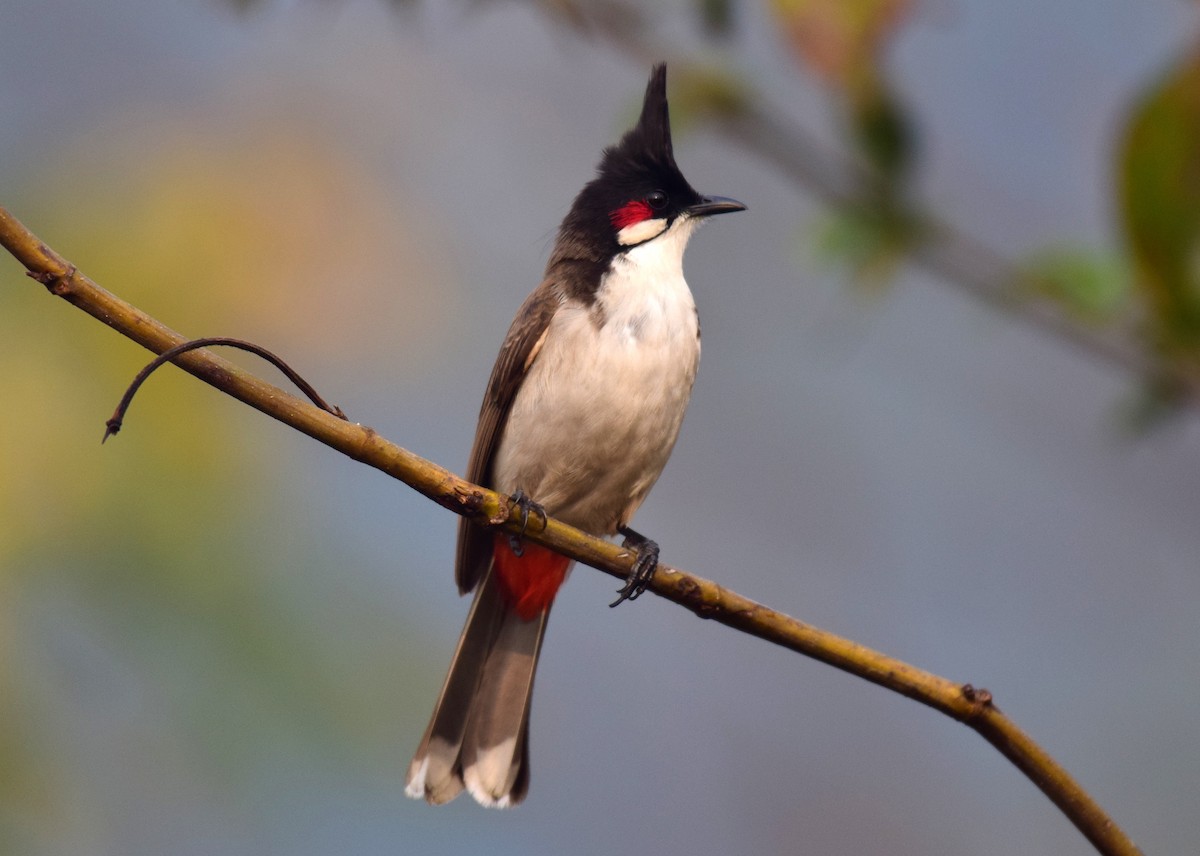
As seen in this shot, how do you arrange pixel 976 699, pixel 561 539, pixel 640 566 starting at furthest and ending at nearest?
1. pixel 640 566
2. pixel 561 539
3. pixel 976 699

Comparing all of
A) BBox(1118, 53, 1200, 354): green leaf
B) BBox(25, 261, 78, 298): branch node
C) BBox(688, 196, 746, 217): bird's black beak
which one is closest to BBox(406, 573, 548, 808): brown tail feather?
BBox(688, 196, 746, 217): bird's black beak

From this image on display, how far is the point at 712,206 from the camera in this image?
316 cm

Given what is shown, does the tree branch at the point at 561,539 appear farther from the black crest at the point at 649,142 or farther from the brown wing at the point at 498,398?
the black crest at the point at 649,142

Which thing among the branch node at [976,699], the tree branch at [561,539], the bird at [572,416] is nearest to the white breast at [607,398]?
the bird at [572,416]

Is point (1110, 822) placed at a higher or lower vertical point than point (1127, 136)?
lower

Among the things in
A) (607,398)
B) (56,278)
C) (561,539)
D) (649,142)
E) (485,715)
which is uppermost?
(649,142)

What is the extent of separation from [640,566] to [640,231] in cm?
108

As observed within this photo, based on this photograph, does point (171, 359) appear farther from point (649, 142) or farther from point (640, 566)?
point (649, 142)

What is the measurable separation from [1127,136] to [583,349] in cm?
167

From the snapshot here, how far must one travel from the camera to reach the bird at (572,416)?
9.33 feet

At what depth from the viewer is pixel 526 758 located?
304cm

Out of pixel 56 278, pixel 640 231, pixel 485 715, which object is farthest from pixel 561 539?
pixel 640 231

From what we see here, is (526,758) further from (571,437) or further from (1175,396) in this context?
(1175,396)

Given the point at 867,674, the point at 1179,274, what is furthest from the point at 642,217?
the point at 1179,274
